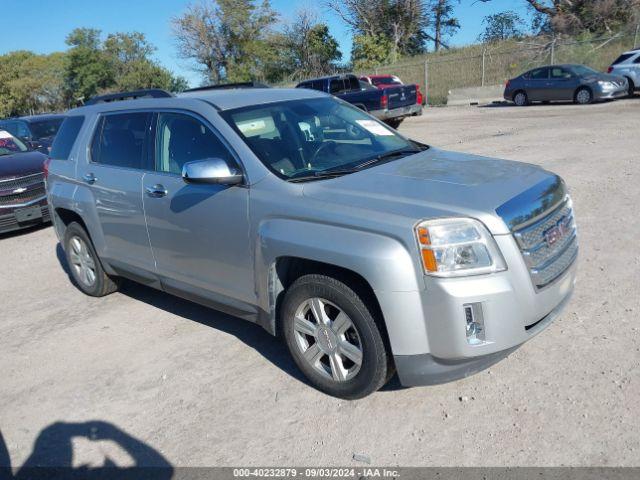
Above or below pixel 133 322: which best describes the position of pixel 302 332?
above

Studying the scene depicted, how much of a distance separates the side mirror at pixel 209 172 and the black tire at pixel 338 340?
0.84m

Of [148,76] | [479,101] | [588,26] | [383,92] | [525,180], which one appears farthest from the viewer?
[148,76]

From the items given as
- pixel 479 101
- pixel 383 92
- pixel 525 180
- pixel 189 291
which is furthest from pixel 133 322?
pixel 479 101

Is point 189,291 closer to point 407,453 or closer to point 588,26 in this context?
point 407,453

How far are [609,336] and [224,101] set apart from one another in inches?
127

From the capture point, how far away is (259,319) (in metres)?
3.93

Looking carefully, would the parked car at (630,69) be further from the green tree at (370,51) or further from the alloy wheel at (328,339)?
the green tree at (370,51)

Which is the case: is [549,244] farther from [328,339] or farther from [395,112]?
[395,112]

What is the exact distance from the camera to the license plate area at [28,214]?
346 inches

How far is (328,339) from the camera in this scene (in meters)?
3.51

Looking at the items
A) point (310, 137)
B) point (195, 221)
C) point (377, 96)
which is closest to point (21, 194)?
point (195, 221)

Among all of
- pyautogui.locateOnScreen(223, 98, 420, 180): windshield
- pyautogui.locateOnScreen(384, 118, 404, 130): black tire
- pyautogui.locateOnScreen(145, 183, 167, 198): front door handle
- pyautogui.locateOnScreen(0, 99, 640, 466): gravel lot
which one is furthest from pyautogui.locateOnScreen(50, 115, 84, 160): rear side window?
pyautogui.locateOnScreen(384, 118, 404, 130): black tire

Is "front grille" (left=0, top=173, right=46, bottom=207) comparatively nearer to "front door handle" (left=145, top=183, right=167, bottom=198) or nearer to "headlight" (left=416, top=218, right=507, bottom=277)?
"front door handle" (left=145, top=183, right=167, bottom=198)

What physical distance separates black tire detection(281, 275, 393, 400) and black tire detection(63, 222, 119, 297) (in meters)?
2.73
